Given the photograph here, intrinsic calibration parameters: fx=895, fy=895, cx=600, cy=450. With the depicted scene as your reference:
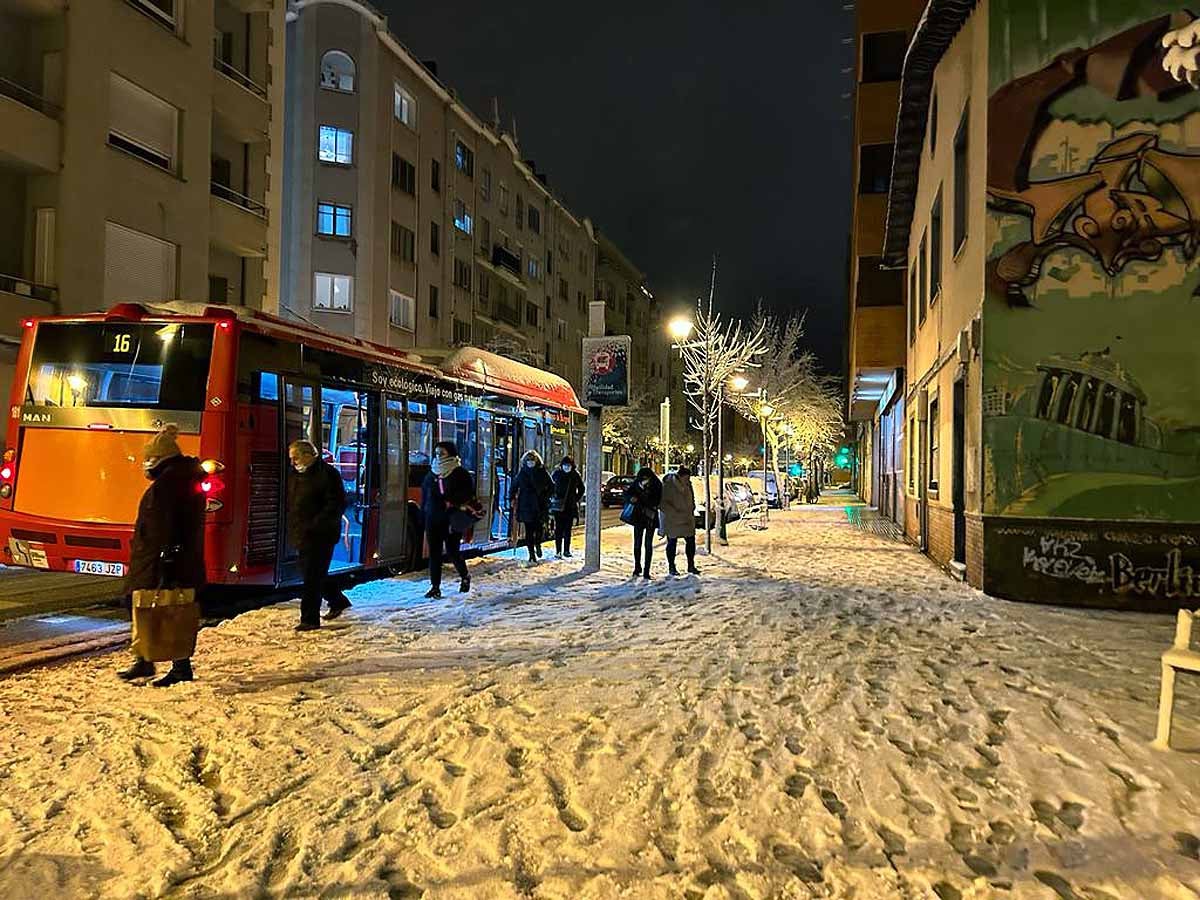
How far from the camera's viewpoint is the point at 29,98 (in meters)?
17.5

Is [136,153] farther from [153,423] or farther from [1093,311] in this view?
[1093,311]

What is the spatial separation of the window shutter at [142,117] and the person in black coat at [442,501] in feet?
45.7

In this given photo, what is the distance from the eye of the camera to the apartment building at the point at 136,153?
689 inches

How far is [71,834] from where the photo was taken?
12.4 ft

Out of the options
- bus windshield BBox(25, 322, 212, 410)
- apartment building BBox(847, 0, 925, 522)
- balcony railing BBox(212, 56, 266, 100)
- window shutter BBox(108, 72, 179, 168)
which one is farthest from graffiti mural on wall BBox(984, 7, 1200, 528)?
balcony railing BBox(212, 56, 266, 100)

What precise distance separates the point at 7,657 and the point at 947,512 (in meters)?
11.8

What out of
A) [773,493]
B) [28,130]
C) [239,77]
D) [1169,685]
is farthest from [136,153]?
[773,493]

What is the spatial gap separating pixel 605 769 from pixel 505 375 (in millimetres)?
11073

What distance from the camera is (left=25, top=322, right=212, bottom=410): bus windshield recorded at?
8.45m

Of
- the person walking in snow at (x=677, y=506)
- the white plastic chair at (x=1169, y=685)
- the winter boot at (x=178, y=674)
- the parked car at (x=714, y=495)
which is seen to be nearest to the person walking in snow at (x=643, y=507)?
the person walking in snow at (x=677, y=506)

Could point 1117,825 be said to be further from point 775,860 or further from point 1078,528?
point 1078,528

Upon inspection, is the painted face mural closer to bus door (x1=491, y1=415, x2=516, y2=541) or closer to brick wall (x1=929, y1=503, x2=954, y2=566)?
brick wall (x1=929, y1=503, x2=954, y2=566)

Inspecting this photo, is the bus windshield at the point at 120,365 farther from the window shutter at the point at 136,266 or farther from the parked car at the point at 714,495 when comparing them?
the parked car at the point at 714,495

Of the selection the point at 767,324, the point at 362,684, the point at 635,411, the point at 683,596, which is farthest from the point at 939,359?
the point at 635,411
